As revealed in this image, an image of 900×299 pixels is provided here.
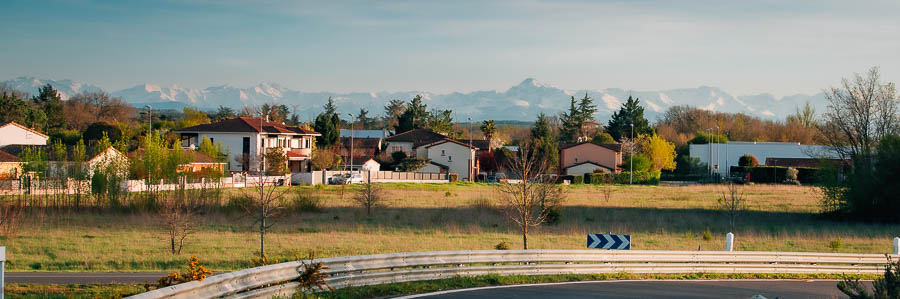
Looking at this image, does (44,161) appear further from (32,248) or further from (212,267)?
(212,267)

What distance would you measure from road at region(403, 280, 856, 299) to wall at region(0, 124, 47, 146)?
241 feet

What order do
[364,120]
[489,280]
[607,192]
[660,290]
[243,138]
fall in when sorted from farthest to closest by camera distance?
[364,120], [243,138], [607,192], [489,280], [660,290]

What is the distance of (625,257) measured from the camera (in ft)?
60.2

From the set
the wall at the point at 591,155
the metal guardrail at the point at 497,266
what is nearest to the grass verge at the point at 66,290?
the metal guardrail at the point at 497,266

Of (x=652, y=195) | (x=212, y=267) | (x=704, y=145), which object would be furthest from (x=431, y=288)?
(x=704, y=145)

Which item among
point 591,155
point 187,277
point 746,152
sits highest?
point 746,152

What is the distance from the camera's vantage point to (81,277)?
18.6 meters

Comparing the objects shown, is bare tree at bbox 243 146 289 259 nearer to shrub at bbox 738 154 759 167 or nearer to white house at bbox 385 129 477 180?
white house at bbox 385 129 477 180

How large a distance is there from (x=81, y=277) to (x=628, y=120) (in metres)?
115

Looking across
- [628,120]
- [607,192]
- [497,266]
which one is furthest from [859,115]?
[628,120]

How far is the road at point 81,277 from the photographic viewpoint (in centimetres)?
1769

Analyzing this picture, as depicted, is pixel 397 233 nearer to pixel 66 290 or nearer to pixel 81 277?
pixel 81 277

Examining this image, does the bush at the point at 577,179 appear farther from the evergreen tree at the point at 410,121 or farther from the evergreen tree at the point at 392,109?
the evergreen tree at the point at 392,109

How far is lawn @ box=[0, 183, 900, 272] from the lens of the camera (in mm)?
24281
